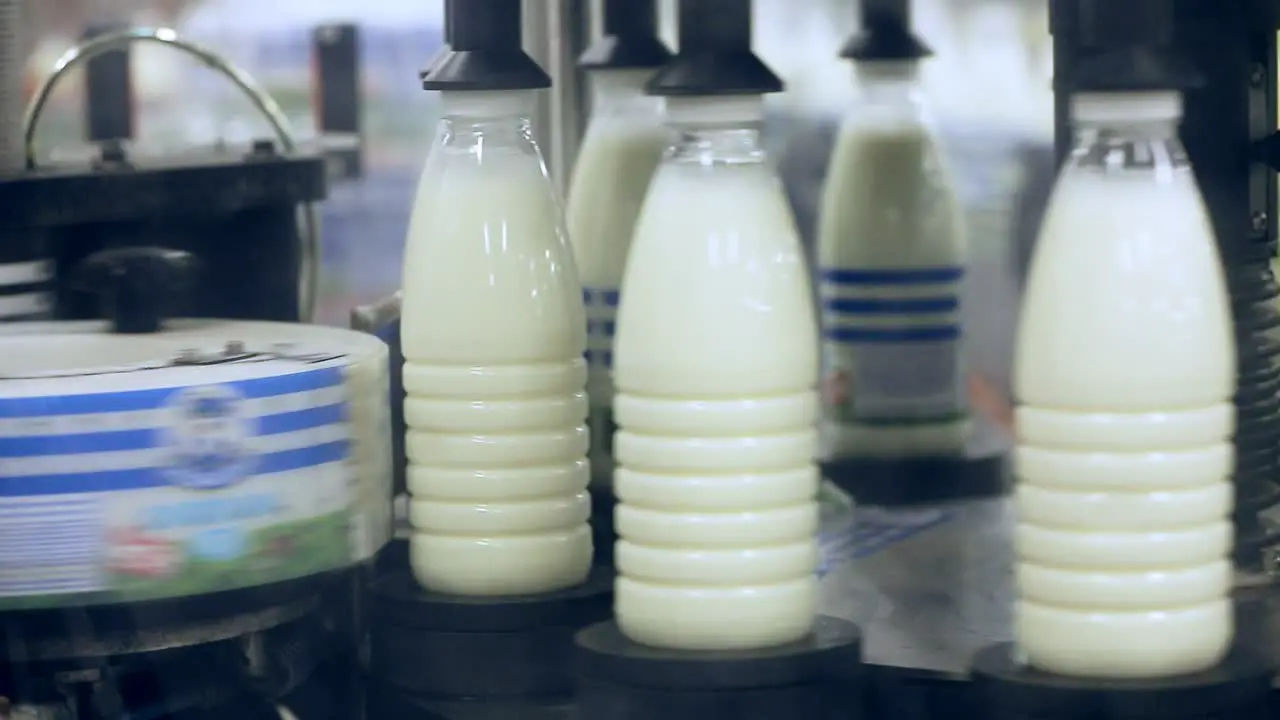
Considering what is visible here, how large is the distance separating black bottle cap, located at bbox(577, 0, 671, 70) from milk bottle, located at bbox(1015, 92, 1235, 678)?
29cm

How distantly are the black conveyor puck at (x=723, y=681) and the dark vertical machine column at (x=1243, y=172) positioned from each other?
0.73 feet

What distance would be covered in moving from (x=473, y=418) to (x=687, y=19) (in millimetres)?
162

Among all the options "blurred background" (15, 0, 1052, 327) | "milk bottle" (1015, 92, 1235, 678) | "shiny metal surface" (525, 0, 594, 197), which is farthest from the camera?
"blurred background" (15, 0, 1052, 327)

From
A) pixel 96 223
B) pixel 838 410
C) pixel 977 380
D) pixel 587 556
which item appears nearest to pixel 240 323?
pixel 96 223

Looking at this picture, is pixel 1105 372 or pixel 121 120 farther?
pixel 121 120

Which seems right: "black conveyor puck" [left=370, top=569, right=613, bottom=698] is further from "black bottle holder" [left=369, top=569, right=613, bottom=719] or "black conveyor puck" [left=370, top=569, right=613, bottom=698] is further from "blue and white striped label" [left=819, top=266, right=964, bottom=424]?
"blue and white striped label" [left=819, top=266, right=964, bottom=424]

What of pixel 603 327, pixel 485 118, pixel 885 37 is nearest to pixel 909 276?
pixel 885 37

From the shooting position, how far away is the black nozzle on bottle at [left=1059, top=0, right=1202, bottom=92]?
0.50 metres

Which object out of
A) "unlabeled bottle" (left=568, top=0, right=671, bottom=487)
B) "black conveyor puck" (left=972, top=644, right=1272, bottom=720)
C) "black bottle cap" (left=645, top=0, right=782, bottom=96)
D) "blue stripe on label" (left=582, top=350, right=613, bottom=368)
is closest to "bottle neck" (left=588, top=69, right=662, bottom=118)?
"unlabeled bottle" (left=568, top=0, right=671, bottom=487)

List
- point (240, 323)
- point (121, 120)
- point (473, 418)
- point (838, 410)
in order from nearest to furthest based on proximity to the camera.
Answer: point (473, 418)
point (240, 323)
point (838, 410)
point (121, 120)

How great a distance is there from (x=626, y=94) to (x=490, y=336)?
0.20 metres

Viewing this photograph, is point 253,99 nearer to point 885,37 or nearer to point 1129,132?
point 885,37

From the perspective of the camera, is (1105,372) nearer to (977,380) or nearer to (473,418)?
(473,418)

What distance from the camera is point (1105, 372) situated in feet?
1.60
